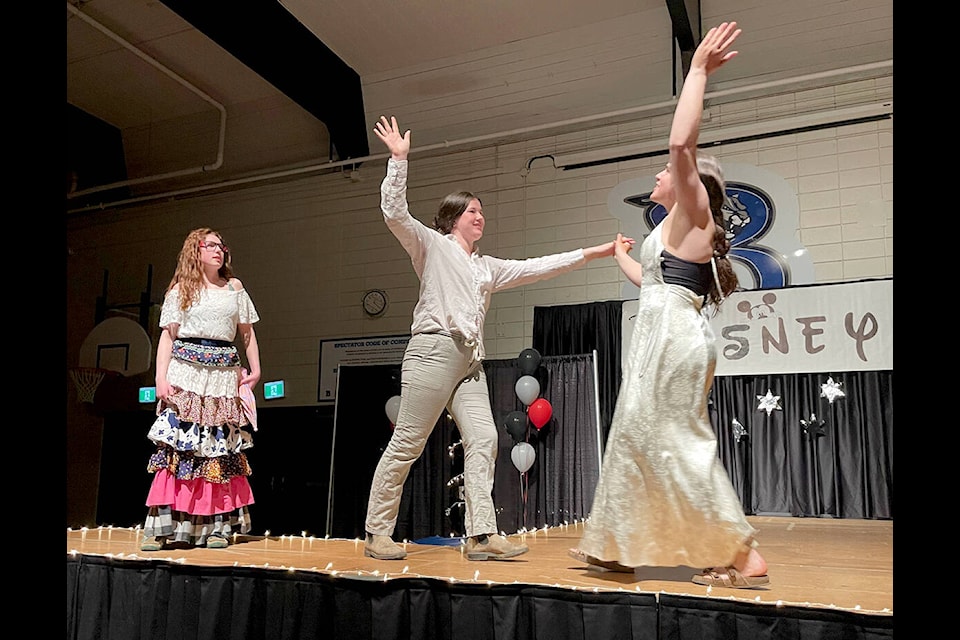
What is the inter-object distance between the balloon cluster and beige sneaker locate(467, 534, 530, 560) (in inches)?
130

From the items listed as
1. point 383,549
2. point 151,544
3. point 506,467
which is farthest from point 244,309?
point 506,467

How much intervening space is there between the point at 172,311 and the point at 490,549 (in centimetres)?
198

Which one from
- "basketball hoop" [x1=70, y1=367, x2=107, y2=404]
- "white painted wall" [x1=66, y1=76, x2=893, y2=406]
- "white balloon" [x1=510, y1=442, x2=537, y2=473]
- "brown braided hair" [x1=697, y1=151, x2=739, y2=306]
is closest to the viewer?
"brown braided hair" [x1=697, y1=151, x2=739, y2=306]

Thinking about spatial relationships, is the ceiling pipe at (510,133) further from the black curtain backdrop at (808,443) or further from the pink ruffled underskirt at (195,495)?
the pink ruffled underskirt at (195,495)

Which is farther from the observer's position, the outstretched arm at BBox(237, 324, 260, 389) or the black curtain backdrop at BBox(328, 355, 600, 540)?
the black curtain backdrop at BBox(328, 355, 600, 540)

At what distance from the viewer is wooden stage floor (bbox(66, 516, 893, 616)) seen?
2508mm

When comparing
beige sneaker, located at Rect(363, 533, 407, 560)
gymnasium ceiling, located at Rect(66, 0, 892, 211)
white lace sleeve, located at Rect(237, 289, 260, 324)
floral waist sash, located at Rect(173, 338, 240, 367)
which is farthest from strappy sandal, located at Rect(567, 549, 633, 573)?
gymnasium ceiling, located at Rect(66, 0, 892, 211)

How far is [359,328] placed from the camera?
351 inches

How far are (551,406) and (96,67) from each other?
20.0 ft

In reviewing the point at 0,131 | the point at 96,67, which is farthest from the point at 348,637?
the point at 96,67

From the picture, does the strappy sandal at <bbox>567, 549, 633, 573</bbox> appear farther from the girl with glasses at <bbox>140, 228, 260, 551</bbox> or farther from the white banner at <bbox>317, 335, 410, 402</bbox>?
the white banner at <bbox>317, 335, 410, 402</bbox>

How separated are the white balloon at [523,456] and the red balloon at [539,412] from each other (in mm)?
213

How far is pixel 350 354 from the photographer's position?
8.84 meters

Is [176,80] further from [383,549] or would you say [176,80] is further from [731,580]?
[731,580]
